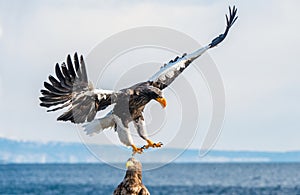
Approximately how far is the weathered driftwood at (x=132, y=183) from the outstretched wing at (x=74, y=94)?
2811mm

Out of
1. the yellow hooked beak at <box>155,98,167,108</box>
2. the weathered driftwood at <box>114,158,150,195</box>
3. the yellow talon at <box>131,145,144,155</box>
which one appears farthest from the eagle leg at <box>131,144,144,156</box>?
the weathered driftwood at <box>114,158,150,195</box>

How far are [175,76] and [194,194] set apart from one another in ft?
243

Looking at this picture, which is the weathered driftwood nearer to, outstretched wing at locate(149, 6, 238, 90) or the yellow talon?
the yellow talon

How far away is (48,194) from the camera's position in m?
94.0

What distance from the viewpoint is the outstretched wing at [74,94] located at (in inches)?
573

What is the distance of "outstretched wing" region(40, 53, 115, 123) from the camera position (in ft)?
47.8

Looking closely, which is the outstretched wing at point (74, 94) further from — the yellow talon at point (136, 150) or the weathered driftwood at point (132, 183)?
the weathered driftwood at point (132, 183)

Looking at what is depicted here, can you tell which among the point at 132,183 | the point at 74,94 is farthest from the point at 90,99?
the point at 132,183

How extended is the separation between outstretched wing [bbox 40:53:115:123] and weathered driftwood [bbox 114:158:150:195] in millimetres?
2811

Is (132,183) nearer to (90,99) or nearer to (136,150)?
(136,150)

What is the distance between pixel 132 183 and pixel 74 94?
3343 millimetres

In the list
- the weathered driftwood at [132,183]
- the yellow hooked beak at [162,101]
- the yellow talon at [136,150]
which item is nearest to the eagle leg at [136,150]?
the yellow talon at [136,150]

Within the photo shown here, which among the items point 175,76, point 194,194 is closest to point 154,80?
point 175,76

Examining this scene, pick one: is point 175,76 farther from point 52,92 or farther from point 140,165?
point 140,165
